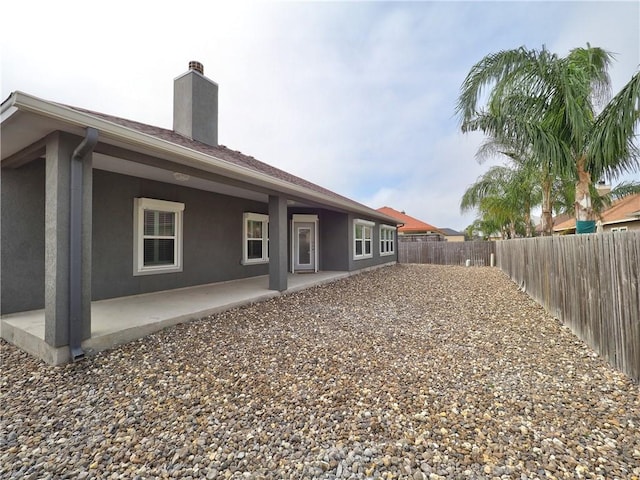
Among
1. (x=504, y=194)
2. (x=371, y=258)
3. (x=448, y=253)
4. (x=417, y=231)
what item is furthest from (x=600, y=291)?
(x=417, y=231)

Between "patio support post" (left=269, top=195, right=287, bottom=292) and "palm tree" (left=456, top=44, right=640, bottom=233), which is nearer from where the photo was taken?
"palm tree" (left=456, top=44, right=640, bottom=233)

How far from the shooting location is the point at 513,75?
6.66 m

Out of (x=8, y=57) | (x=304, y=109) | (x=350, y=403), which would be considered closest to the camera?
(x=350, y=403)

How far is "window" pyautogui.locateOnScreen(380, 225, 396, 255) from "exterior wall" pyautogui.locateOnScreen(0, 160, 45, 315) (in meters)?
13.9

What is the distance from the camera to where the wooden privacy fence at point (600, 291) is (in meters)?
3.25

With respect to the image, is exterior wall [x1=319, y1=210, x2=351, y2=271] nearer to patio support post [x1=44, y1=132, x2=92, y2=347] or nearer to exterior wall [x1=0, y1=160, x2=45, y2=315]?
exterior wall [x1=0, y1=160, x2=45, y2=315]

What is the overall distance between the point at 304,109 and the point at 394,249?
10648mm

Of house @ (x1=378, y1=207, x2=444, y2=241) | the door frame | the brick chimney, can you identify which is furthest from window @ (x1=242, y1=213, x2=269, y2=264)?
house @ (x1=378, y1=207, x2=444, y2=241)

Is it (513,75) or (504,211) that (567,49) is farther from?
(504,211)

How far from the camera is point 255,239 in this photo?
9.64 m

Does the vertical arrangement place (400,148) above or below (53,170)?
above

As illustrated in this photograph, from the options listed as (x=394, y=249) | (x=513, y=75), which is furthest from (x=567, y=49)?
(x=394, y=249)

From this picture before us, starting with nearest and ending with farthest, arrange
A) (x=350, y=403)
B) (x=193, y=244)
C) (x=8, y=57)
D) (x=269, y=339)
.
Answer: (x=350, y=403) < (x=269, y=339) < (x=8, y=57) < (x=193, y=244)

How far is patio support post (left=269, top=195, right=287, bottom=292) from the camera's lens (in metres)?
7.21
